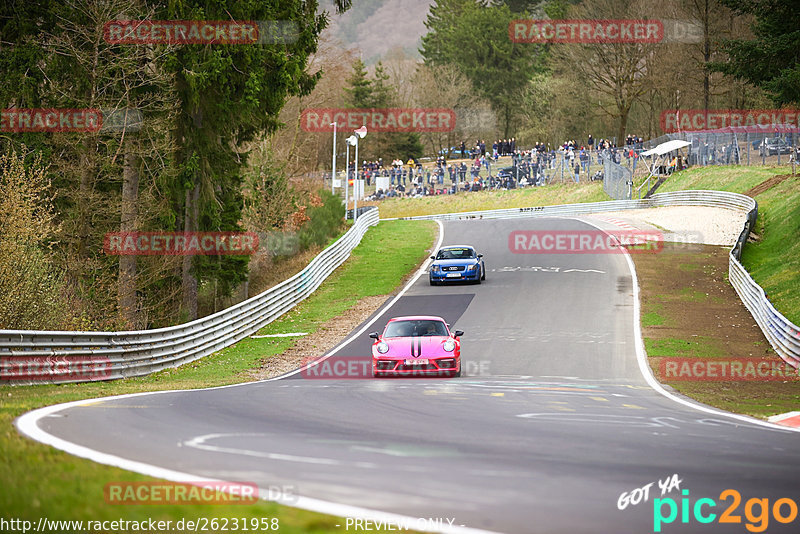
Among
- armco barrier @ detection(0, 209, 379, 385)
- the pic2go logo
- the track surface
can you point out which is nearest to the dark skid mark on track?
armco barrier @ detection(0, 209, 379, 385)

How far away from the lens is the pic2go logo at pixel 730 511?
17.7 ft

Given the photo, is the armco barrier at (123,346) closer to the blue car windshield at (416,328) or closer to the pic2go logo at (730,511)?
the blue car windshield at (416,328)

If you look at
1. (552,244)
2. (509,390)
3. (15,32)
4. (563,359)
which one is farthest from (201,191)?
(552,244)

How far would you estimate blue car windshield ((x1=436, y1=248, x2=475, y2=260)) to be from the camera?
3472 centimetres

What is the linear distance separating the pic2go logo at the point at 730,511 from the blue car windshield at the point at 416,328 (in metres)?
12.2

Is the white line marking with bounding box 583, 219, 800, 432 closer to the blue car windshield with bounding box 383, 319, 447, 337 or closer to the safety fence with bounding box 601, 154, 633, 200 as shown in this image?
the blue car windshield with bounding box 383, 319, 447, 337

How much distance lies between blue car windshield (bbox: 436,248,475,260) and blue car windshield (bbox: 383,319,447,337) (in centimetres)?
1622

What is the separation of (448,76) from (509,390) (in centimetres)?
10314

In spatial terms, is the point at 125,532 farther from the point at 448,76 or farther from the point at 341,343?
the point at 448,76

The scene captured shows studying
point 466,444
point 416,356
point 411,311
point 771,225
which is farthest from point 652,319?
point 466,444

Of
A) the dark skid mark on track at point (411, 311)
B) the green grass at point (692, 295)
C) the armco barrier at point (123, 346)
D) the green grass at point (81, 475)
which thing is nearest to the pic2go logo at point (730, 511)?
the green grass at point (81, 475)

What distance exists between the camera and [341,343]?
24.6 metres

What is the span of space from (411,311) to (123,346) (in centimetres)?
1194

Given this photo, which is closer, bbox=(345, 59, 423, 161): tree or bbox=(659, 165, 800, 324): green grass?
bbox=(659, 165, 800, 324): green grass
